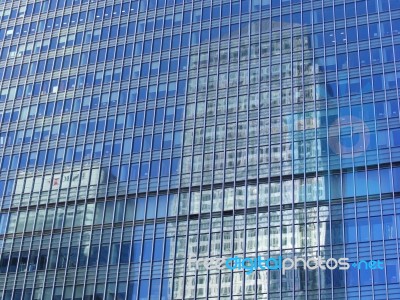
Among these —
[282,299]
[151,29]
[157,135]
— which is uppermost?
[151,29]

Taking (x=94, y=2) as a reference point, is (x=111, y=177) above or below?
below

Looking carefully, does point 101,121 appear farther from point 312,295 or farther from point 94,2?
point 312,295

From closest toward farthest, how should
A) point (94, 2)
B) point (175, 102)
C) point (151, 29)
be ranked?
point (175, 102)
point (151, 29)
point (94, 2)

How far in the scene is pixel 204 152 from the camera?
72375mm

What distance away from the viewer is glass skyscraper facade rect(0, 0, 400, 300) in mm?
63812

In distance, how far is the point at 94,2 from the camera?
3585 inches

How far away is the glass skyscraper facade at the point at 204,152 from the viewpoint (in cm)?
6381

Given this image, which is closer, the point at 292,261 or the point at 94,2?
the point at 292,261

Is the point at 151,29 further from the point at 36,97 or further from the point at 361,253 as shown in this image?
the point at 361,253

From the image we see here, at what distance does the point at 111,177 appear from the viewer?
75312 mm

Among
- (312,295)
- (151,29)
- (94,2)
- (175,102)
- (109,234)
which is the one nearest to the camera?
(312,295)

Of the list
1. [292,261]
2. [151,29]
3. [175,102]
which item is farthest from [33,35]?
[292,261]

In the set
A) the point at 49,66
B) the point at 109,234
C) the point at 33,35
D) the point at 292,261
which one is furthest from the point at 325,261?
the point at 33,35

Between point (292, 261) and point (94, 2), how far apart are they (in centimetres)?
4487
